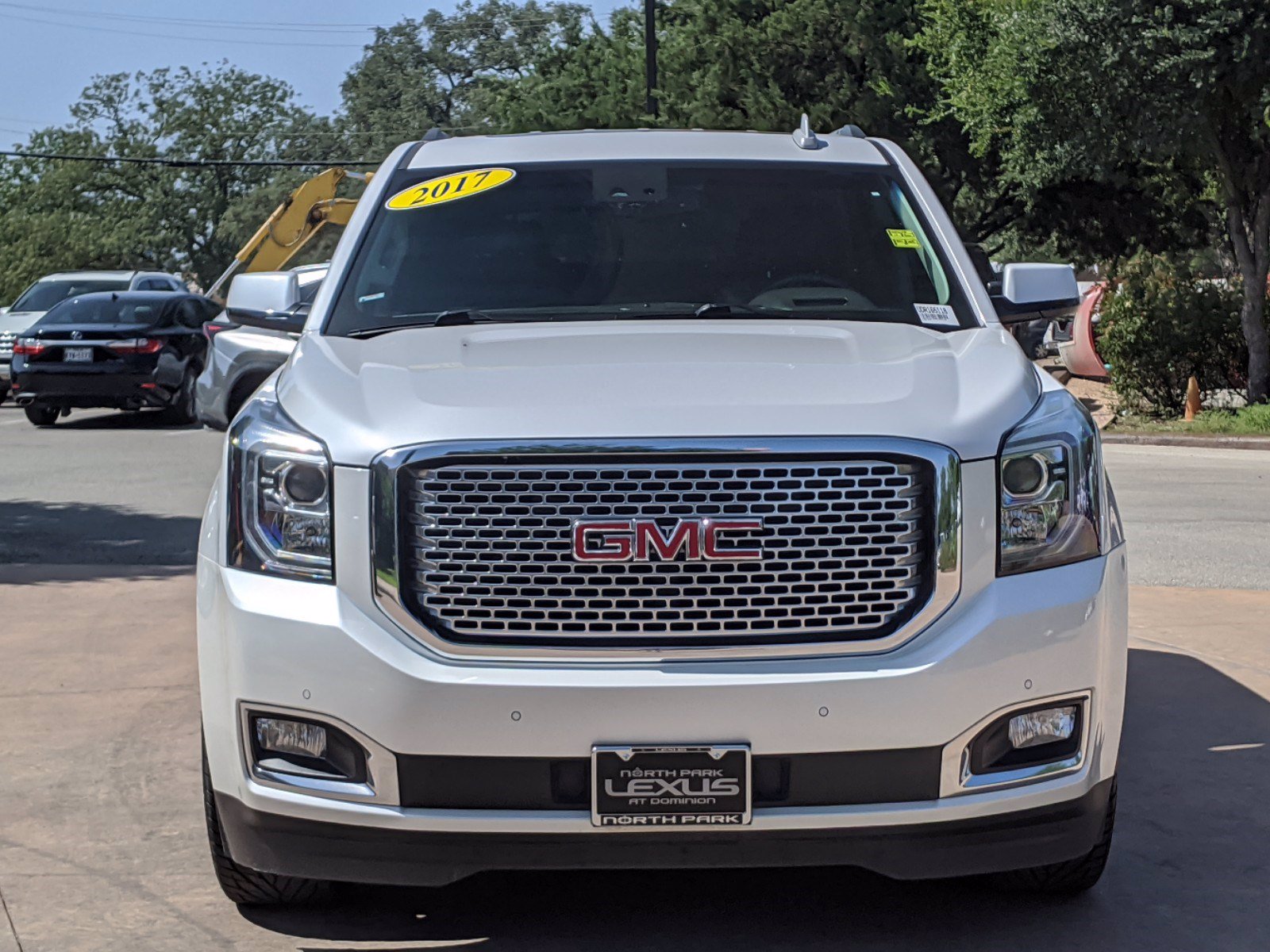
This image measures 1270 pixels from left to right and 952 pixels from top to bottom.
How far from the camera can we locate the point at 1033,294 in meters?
5.08

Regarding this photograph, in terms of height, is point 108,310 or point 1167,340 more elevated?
point 108,310

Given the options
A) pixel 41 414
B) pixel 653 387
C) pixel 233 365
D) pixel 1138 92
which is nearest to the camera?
pixel 653 387

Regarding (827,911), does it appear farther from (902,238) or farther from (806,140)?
(806,140)

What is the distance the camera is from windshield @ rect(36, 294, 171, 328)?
20766 mm

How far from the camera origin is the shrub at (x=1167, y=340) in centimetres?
2225

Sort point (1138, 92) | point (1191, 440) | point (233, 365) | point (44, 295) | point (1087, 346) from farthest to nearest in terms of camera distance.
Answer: point (1087, 346), point (44, 295), point (1138, 92), point (1191, 440), point (233, 365)

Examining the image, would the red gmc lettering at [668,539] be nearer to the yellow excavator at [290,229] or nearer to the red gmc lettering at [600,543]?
the red gmc lettering at [600,543]

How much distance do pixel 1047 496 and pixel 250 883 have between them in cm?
203

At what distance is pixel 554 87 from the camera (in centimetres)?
3694

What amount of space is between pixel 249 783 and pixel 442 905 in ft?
2.51

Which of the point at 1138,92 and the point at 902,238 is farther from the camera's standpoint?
the point at 1138,92

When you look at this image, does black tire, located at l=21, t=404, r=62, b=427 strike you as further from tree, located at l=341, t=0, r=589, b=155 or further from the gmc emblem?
tree, located at l=341, t=0, r=589, b=155

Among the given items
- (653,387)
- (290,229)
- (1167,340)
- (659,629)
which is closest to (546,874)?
(659,629)

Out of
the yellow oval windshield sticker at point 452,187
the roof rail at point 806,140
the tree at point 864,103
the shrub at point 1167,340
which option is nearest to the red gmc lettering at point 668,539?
the yellow oval windshield sticker at point 452,187
